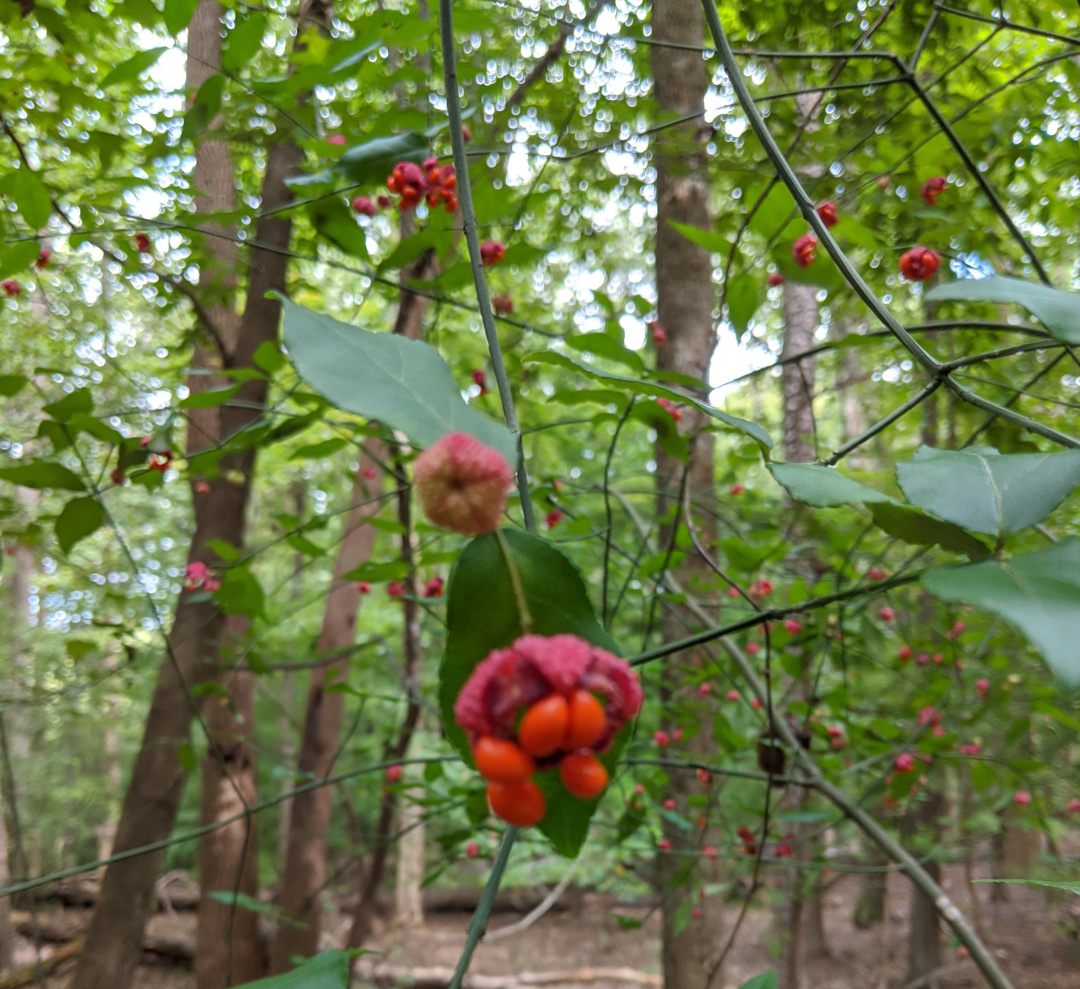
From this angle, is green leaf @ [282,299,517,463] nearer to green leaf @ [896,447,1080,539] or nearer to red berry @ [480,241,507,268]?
green leaf @ [896,447,1080,539]

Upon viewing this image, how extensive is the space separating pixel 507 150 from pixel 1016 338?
2.27 meters

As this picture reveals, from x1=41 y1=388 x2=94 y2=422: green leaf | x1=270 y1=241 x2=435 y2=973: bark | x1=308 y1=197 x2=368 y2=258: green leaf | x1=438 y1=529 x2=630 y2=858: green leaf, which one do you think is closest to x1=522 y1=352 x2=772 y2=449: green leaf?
x1=438 y1=529 x2=630 y2=858: green leaf

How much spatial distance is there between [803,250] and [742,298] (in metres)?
0.21

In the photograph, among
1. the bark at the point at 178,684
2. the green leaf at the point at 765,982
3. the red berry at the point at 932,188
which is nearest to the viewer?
the green leaf at the point at 765,982

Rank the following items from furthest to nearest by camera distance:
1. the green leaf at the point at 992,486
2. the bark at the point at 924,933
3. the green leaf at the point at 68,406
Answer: the bark at the point at 924,933, the green leaf at the point at 68,406, the green leaf at the point at 992,486

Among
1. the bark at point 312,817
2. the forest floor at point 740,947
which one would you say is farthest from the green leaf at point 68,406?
the forest floor at point 740,947

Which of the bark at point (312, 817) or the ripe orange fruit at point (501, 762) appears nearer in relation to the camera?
the ripe orange fruit at point (501, 762)

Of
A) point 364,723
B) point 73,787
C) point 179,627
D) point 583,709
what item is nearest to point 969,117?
point 583,709

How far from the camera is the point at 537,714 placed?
364mm

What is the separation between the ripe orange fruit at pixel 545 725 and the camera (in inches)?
14.4

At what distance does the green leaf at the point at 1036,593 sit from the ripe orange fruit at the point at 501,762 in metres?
0.22

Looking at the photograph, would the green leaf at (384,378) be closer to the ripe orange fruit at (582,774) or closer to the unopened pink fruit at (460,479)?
the unopened pink fruit at (460,479)

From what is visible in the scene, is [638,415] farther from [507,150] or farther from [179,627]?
[179,627]

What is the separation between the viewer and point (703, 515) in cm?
299
